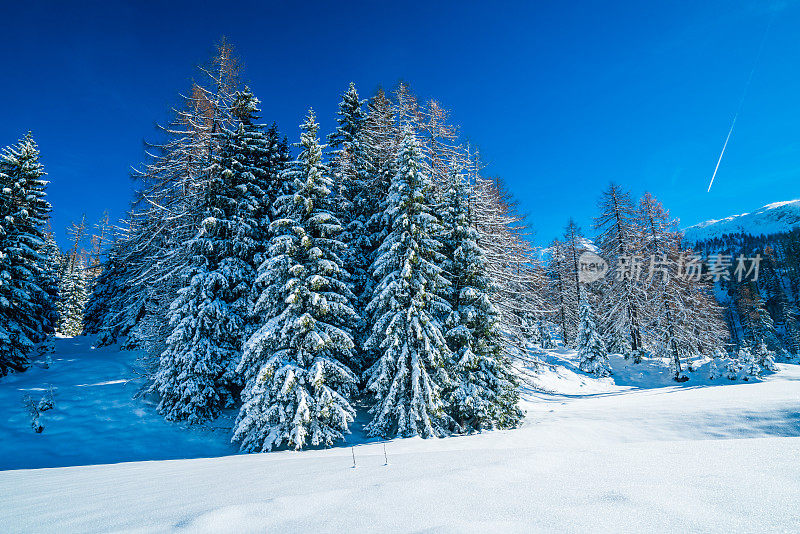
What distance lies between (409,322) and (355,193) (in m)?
8.79

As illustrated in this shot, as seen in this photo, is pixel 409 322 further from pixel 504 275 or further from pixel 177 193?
pixel 177 193

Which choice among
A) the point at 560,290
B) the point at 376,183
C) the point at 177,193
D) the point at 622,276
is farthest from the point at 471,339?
the point at 560,290

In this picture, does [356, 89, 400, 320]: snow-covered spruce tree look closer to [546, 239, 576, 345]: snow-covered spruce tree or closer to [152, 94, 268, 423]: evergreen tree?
[152, 94, 268, 423]: evergreen tree

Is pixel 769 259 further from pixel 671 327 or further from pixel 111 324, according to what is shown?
pixel 111 324

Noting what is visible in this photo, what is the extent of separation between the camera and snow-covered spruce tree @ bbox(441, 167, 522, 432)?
1421 centimetres

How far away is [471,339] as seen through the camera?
1516cm

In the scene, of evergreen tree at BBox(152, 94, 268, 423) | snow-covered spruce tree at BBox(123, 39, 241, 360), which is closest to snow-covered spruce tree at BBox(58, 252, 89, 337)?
snow-covered spruce tree at BBox(123, 39, 241, 360)

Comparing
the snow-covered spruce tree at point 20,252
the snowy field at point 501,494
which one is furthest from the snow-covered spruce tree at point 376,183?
the snow-covered spruce tree at point 20,252

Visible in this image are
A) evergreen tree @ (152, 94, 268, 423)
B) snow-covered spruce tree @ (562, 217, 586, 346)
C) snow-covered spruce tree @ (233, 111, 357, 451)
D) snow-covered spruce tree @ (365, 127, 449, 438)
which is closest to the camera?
snow-covered spruce tree @ (233, 111, 357, 451)

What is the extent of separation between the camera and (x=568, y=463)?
4.38m

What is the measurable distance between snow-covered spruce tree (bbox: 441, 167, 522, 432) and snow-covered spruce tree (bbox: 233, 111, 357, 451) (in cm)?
453

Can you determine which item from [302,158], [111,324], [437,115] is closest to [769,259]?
[437,115]

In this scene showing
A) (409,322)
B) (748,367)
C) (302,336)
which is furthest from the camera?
(748,367)

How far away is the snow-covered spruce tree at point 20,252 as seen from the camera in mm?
18469
